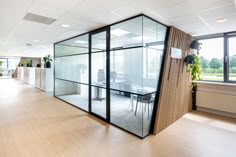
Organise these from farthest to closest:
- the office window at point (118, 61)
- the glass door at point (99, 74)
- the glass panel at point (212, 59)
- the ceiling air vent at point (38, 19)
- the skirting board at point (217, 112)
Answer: the glass panel at point (212, 59) → the skirting board at point (217, 112) → the glass door at point (99, 74) → the office window at point (118, 61) → the ceiling air vent at point (38, 19)

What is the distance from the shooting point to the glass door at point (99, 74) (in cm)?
404

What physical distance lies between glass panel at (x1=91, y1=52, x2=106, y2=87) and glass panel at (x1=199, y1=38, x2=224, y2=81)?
3412 millimetres

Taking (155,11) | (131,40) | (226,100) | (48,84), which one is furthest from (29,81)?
(226,100)

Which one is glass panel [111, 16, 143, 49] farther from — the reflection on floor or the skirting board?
the skirting board

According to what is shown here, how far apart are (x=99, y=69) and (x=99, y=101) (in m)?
0.99

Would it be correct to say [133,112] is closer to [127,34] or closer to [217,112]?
[127,34]

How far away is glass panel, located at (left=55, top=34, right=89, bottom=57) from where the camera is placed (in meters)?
4.98

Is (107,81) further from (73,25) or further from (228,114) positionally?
(228,114)

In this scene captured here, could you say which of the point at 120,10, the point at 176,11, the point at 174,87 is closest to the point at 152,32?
the point at 176,11

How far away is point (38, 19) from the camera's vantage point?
3404 millimetres

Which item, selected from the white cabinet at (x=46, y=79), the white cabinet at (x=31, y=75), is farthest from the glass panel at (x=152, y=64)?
the white cabinet at (x=31, y=75)

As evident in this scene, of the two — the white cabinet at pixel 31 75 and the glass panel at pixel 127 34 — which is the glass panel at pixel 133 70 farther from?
the white cabinet at pixel 31 75

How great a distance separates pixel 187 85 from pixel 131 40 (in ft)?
8.26

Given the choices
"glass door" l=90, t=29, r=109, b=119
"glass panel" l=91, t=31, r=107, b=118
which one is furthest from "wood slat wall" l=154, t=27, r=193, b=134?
"glass panel" l=91, t=31, r=107, b=118
